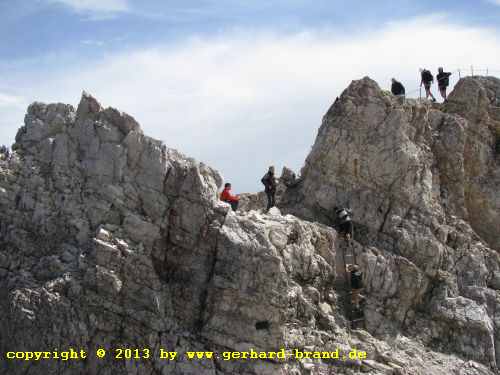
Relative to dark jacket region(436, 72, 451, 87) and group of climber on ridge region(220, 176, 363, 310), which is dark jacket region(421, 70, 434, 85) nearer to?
dark jacket region(436, 72, 451, 87)

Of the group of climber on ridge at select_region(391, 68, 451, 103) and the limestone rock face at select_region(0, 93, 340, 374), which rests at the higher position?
the group of climber on ridge at select_region(391, 68, 451, 103)

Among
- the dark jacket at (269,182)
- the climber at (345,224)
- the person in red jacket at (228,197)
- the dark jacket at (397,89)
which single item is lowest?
the climber at (345,224)

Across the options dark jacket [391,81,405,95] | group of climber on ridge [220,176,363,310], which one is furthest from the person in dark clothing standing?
group of climber on ridge [220,176,363,310]

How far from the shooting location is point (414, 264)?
129 feet

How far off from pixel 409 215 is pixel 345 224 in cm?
433

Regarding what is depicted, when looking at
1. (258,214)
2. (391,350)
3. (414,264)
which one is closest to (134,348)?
(258,214)

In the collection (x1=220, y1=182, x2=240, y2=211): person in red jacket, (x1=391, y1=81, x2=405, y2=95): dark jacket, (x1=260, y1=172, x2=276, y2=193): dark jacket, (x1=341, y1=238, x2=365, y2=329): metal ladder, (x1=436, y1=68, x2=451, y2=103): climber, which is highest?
(x1=436, y1=68, x2=451, y2=103): climber

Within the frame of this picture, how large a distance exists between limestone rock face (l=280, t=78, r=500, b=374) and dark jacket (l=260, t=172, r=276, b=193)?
1459 mm

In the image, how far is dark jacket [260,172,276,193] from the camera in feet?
133

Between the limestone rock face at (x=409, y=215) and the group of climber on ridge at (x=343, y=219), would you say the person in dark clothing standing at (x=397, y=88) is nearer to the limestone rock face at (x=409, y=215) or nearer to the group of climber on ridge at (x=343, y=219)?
the limestone rock face at (x=409, y=215)

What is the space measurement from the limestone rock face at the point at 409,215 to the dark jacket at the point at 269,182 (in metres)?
1.46

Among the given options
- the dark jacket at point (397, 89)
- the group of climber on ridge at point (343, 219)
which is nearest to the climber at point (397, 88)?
the dark jacket at point (397, 89)

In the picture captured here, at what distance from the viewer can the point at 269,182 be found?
40.6 meters

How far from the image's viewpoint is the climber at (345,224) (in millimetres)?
38469
